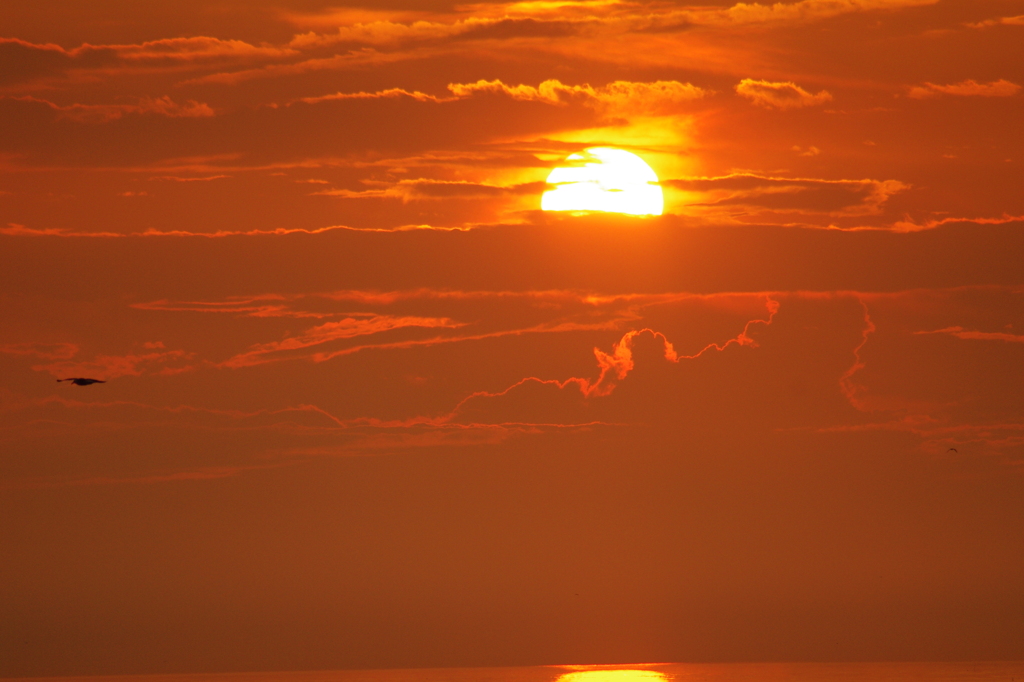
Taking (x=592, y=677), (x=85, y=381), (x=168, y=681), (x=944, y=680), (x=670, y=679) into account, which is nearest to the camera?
(x=85, y=381)

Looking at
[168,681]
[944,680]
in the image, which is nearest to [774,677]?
[944,680]

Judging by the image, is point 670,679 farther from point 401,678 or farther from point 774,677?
point 401,678

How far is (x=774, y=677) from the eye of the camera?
152 metres

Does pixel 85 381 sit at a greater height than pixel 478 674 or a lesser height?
lesser

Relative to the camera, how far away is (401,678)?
175500 millimetres

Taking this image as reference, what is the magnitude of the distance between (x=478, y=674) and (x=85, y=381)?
130102mm

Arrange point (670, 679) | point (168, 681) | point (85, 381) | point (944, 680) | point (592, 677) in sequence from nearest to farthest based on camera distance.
A: point (85, 381)
point (944, 680)
point (670, 679)
point (592, 677)
point (168, 681)

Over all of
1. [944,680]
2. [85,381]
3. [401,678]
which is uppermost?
[401,678]

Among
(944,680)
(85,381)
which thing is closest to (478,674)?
(944,680)

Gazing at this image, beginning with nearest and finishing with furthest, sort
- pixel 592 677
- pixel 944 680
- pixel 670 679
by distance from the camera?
1. pixel 944 680
2. pixel 670 679
3. pixel 592 677

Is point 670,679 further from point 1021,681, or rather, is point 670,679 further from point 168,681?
point 168,681

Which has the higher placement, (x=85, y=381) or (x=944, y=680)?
(x=944, y=680)

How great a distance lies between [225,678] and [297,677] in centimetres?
1013

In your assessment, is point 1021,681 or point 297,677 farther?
point 297,677
